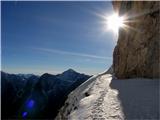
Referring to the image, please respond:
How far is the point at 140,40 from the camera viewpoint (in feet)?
88.8

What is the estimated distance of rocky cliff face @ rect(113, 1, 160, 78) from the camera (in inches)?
942

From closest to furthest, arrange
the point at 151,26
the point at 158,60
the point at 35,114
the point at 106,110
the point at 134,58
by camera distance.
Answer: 1. the point at 106,110
2. the point at 158,60
3. the point at 151,26
4. the point at 134,58
5. the point at 35,114

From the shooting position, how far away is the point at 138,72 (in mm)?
27062

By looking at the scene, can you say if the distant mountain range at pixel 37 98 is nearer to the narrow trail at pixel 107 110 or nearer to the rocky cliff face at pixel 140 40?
the rocky cliff face at pixel 140 40

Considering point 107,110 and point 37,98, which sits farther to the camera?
point 37,98

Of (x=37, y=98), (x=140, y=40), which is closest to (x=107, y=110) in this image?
(x=140, y=40)

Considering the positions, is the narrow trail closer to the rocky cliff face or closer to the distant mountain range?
the rocky cliff face

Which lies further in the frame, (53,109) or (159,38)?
(53,109)

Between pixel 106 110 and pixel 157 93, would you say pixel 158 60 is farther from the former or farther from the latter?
pixel 106 110

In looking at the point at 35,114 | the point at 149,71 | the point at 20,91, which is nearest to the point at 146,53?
the point at 149,71

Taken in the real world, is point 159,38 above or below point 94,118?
above

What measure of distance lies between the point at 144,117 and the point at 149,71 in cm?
1247

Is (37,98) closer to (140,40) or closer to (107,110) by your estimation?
(140,40)

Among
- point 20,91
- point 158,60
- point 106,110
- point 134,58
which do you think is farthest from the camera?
point 20,91
